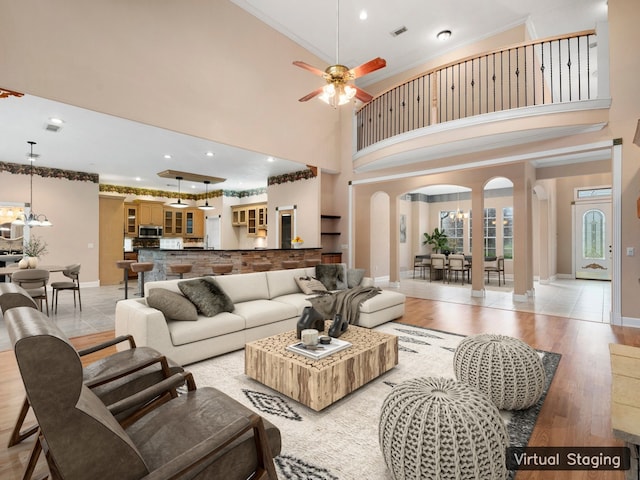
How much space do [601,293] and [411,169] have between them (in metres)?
5.51

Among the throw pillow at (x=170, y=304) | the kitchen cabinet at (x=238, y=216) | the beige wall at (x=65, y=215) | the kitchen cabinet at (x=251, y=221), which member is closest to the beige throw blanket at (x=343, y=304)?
the throw pillow at (x=170, y=304)

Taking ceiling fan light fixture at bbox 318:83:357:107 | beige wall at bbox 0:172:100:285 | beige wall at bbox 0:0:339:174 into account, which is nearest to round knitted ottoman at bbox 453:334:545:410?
ceiling fan light fixture at bbox 318:83:357:107

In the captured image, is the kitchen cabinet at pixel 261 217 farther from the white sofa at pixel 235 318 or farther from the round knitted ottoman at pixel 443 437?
the round knitted ottoman at pixel 443 437

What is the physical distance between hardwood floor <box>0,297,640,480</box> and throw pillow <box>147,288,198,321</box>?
119 centimetres

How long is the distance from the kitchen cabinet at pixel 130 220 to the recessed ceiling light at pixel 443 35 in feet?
32.2

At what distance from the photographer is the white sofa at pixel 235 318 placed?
2.99m

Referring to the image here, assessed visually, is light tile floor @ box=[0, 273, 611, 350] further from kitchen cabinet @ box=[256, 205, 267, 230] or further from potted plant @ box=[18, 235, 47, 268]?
kitchen cabinet @ box=[256, 205, 267, 230]

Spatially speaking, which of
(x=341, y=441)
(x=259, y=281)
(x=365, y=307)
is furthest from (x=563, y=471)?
(x=259, y=281)

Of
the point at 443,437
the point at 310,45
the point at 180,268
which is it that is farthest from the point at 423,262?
the point at 443,437

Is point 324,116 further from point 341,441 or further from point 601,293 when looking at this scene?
point 601,293

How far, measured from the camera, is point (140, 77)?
482cm

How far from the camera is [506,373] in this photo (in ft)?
7.54

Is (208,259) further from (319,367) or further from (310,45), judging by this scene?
(310,45)

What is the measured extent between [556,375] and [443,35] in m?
6.90
